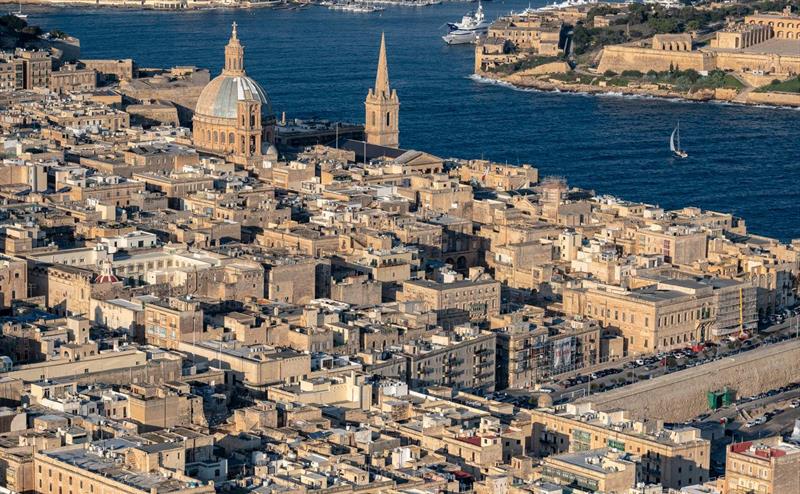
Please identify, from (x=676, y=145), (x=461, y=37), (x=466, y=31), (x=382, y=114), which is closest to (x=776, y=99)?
(x=676, y=145)

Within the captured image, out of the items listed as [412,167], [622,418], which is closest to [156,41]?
[412,167]

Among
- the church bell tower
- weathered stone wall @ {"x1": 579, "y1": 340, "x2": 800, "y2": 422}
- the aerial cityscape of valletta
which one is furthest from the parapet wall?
weathered stone wall @ {"x1": 579, "y1": 340, "x2": 800, "y2": 422}

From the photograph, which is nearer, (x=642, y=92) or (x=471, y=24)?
(x=642, y=92)

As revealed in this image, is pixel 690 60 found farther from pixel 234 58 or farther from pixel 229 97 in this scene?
pixel 229 97

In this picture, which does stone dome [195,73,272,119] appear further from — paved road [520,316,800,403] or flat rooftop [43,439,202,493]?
flat rooftop [43,439,202,493]

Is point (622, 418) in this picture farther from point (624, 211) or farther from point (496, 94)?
point (496, 94)

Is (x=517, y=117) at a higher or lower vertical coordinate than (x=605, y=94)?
higher

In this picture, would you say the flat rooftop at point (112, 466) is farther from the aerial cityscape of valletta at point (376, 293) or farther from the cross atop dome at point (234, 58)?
the cross atop dome at point (234, 58)
